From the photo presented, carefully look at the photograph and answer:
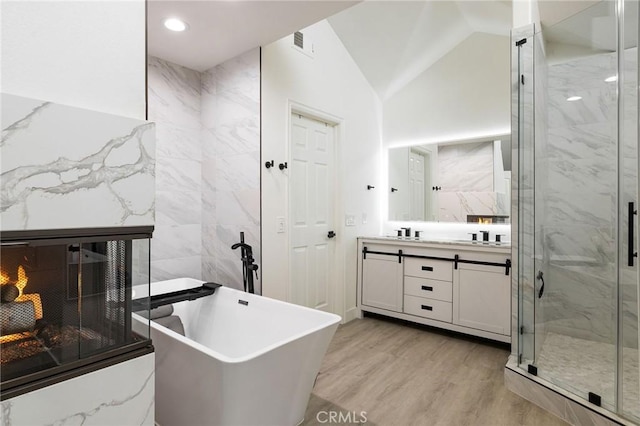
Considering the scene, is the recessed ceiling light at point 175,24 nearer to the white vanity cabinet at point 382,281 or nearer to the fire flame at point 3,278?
the fire flame at point 3,278

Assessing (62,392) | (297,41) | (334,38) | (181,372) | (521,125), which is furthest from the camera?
(334,38)

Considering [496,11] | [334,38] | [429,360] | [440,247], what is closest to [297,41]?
[334,38]

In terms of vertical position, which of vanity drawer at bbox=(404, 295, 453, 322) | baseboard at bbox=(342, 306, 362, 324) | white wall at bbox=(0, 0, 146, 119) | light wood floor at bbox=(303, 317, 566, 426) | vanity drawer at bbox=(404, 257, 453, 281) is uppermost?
white wall at bbox=(0, 0, 146, 119)

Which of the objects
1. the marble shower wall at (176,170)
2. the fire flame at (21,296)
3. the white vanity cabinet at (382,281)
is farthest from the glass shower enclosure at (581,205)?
the marble shower wall at (176,170)

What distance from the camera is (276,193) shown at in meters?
3.02

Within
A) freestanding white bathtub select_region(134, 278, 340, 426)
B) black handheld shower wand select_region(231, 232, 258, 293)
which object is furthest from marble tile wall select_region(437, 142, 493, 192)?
freestanding white bathtub select_region(134, 278, 340, 426)

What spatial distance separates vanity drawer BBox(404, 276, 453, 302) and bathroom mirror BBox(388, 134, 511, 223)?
0.84 metres

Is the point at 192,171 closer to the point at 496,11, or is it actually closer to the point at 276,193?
the point at 276,193

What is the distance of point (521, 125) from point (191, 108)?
2.78m

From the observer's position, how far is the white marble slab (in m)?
0.94

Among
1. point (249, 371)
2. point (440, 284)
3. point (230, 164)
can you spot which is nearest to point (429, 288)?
point (440, 284)

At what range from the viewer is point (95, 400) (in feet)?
3.44

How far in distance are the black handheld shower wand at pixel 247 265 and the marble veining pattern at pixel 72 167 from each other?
1539mm

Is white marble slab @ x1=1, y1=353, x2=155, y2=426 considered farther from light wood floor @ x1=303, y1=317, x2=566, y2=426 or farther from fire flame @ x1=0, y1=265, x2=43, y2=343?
light wood floor @ x1=303, y1=317, x2=566, y2=426
